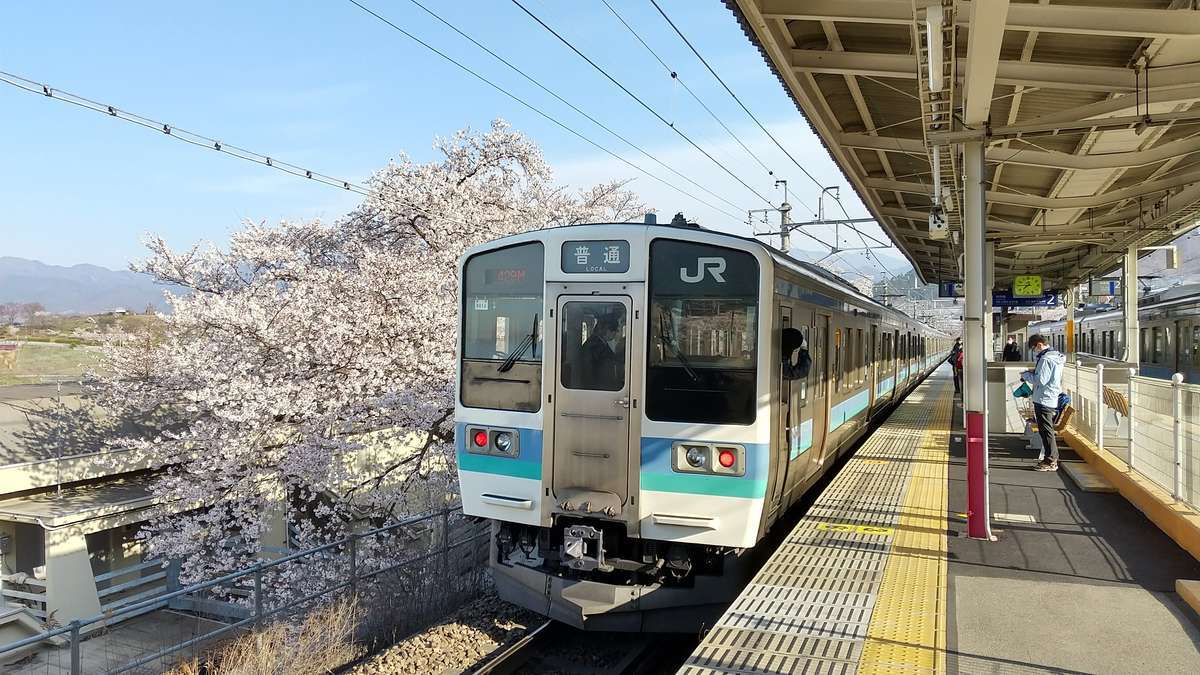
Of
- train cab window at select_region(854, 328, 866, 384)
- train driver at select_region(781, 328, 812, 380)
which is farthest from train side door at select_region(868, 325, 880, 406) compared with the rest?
train driver at select_region(781, 328, 812, 380)

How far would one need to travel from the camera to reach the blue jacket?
9.16 meters

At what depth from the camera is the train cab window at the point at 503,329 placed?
6020 mm

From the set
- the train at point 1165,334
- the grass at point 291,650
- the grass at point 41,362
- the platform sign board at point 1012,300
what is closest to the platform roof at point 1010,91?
the grass at point 291,650

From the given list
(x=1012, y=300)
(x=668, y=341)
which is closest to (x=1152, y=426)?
(x=668, y=341)

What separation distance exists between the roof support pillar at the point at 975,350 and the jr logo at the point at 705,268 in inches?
91.4

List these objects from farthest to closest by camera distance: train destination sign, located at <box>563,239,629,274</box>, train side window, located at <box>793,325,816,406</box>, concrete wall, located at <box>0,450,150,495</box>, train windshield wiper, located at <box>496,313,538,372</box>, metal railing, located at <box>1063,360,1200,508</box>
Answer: concrete wall, located at <box>0,450,150,495</box>
train side window, located at <box>793,325,816,406</box>
metal railing, located at <box>1063,360,1200,508</box>
train windshield wiper, located at <box>496,313,538,372</box>
train destination sign, located at <box>563,239,629,274</box>

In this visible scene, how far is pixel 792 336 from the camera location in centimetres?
596

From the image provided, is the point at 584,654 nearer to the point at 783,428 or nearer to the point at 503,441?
the point at 503,441

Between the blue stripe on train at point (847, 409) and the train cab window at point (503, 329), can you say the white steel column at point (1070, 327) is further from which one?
the train cab window at point (503, 329)

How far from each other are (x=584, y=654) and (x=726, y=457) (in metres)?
1.99

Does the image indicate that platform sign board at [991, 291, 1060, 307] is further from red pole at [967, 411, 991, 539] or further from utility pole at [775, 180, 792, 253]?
red pole at [967, 411, 991, 539]

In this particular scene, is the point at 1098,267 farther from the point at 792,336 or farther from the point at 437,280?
the point at 792,336

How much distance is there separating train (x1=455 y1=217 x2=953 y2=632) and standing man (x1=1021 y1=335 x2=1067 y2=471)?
4574mm

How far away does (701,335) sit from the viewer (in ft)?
18.6
